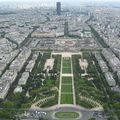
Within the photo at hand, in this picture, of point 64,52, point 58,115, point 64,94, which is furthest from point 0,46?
point 58,115

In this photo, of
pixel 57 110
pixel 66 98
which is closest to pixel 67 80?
pixel 66 98

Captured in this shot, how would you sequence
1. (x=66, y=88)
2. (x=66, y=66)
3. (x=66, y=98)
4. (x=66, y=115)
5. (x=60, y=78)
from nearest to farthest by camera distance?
(x=66, y=115) → (x=66, y=98) → (x=66, y=88) → (x=60, y=78) → (x=66, y=66)

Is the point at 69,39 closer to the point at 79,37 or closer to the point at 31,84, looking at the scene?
the point at 79,37

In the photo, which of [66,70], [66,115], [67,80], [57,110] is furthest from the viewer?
[66,70]

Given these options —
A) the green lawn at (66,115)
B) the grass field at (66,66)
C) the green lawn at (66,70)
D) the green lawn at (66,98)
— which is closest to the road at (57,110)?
the green lawn at (66,115)

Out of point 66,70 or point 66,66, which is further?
point 66,66

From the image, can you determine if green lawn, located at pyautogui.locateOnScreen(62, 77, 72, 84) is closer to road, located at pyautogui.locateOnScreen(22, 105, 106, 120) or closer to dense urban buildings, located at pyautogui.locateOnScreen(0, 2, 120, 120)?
dense urban buildings, located at pyautogui.locateOnScreen(0, 2, 120, 120)

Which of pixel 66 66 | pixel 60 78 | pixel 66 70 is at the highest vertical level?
pixel 60 78

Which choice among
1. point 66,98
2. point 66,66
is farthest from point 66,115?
point 66,66

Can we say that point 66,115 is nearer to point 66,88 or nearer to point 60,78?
point 66,88

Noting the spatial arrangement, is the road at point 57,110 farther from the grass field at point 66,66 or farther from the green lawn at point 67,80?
the grass field at point 66,66

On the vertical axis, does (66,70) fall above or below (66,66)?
above
